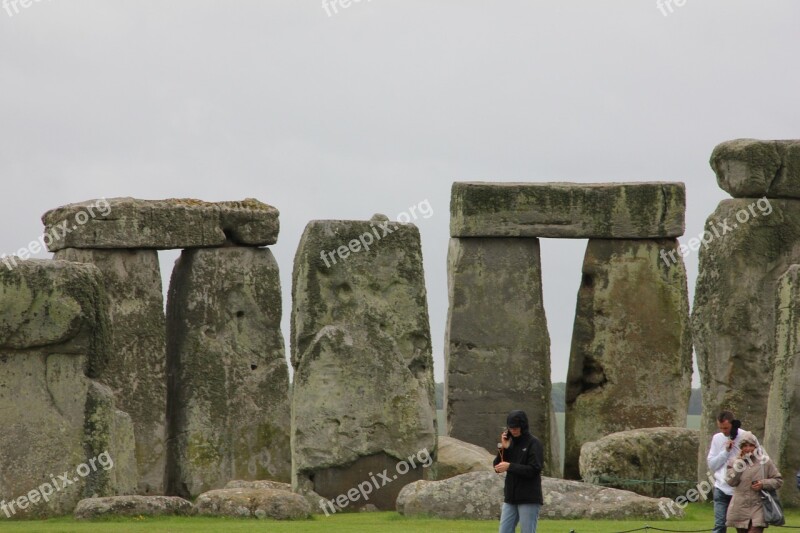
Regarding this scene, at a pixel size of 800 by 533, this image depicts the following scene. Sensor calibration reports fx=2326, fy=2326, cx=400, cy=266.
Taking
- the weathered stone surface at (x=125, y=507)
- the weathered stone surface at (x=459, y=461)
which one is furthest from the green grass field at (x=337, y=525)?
the weathered stone surface at (x=459, y=461)

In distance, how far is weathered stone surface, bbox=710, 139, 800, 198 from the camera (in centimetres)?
2733

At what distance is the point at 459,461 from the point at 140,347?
6.34 m

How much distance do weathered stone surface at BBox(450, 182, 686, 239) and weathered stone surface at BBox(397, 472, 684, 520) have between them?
8620mm

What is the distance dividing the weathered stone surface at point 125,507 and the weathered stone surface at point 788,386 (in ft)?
20.4

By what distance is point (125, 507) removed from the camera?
23453 millimetres

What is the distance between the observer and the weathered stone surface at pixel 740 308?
2705 centimetres

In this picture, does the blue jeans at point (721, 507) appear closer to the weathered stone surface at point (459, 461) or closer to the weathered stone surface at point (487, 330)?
the weathered stone surface at point (459, 461)

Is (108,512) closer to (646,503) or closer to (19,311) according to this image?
(19,311)

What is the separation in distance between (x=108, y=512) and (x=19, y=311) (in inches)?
89.6

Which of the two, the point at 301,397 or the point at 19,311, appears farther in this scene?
the point at 301,397

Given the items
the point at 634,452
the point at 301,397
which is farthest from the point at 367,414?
the point at 634,452

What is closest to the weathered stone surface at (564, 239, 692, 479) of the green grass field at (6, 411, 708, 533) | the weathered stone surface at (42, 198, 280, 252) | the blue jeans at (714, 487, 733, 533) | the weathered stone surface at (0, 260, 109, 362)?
the weathered stone surface at (42, 198, 280, 252)

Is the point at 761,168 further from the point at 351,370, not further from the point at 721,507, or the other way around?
the point at 721,507

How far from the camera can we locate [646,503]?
76.9 ft
